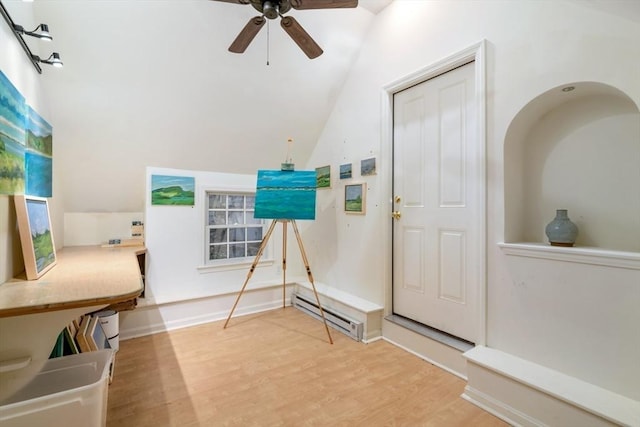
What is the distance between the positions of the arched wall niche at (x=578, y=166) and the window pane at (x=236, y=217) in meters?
3.15

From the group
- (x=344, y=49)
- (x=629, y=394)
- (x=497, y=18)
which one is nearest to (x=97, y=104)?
(x=344, y=49)

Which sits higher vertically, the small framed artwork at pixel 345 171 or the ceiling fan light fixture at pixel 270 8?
the ceiling fan light fixture at pixel 270 8

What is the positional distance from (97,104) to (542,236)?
13.0 feet

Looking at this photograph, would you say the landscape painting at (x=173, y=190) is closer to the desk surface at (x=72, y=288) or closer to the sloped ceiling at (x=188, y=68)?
the sloped ceiling at (x=188, y=68)

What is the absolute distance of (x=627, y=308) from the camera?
5.55 feet

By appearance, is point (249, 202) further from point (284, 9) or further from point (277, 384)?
point (284, 9)

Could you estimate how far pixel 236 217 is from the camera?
4.14 metres

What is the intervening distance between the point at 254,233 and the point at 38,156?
8.01 feet

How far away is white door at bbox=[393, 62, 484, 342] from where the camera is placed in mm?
2496

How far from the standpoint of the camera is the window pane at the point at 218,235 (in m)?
3.95

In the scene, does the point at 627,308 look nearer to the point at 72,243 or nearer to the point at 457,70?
the point at 457,70

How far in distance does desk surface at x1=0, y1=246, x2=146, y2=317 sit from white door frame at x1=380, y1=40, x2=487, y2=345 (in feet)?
7.53

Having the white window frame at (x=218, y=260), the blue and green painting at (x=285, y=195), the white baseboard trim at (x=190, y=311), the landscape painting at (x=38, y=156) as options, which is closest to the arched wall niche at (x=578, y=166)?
the blue and green painting at (x=285, y=195)

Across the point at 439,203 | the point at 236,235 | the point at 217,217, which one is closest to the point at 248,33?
the point at 439,203
